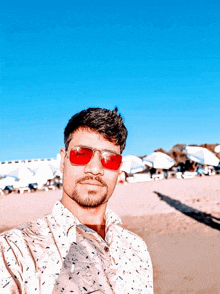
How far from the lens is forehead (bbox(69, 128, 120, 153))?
1698 mm

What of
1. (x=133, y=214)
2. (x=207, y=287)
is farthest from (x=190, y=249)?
(x=133, y=214)

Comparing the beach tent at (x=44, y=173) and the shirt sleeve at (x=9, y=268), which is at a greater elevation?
the shirt sleeve at (x=9, y=268)

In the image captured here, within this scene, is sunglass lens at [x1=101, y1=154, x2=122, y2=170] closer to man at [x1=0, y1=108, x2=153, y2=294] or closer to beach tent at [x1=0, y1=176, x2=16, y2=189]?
man at [x1=0, y1=108, x2=153, y2=294]

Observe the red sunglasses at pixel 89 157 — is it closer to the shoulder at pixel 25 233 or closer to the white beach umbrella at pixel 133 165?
the shoulder at pixel 25 233

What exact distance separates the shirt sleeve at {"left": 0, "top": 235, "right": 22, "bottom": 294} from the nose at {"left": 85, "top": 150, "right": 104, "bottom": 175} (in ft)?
2.13

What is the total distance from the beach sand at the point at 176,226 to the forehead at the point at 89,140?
3933 millimetres

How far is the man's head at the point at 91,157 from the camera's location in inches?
63.2

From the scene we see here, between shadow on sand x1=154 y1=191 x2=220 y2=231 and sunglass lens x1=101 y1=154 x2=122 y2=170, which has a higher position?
sunglass lens x1=101 y1=154 x2=122 y2=170

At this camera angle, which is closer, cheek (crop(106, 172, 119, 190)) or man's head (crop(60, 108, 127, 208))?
man's head (crop(60, 108, 127, 208))

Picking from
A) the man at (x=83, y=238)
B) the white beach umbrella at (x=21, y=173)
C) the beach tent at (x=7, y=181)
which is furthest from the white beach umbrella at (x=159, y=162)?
the man at (x=83, y=238)

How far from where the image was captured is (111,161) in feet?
5.64

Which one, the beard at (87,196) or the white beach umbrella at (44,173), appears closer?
the beard at (87,196)

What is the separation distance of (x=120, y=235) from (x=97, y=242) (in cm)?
31

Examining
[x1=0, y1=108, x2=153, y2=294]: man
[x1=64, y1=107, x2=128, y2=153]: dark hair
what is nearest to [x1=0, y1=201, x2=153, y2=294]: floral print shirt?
[x1=0, y1=108, x2=153, y2=294]: man
